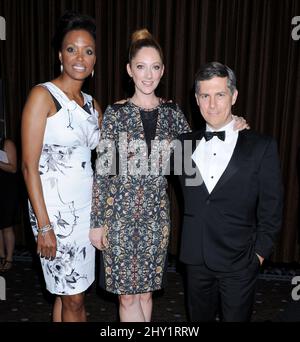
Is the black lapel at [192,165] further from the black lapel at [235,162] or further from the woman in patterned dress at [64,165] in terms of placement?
the woman in patterned dress at [64,165]

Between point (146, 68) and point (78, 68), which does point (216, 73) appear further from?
point (78, 68)

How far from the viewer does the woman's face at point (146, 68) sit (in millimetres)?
2199

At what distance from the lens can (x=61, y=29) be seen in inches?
91.2

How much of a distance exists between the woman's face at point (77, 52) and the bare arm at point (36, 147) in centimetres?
20

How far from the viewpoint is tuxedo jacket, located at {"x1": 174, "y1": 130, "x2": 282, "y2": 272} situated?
1937 millimetres

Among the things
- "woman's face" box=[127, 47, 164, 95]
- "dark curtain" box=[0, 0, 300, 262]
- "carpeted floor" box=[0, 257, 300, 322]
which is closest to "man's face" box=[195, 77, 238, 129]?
"woman's face" box=[127, 47, 164, 95]

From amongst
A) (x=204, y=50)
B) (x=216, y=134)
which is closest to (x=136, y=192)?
(x=216, y=134)

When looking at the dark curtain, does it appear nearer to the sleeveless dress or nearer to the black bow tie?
the sleeveless dress

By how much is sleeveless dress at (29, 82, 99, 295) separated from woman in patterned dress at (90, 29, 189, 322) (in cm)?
10

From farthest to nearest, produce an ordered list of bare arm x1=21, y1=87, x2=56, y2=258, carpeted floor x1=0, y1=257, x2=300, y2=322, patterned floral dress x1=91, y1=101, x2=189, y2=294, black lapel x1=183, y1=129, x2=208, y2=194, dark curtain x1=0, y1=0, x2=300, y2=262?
dark curtain x1=0, y1=0, x2=300, y2=262
carpeted floor x1=0, y1=257, x2=300, y2=322
patterned floral dress x1=91, y1=101, x2=189, y2=294
bare arm x1=21, y1=87, x2=56, y2=258
black lapel x1=183, y1=129, x2=208, y2=194

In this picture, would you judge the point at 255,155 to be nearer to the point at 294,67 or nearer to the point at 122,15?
the point at 294,67

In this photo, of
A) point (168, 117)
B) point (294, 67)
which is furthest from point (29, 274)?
point (294, 67)

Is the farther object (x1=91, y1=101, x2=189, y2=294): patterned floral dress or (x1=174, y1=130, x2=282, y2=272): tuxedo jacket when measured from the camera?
(x1=91, y1=101, x2=189, y2=294): patterned floral dress

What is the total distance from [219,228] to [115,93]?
2.91 metres
